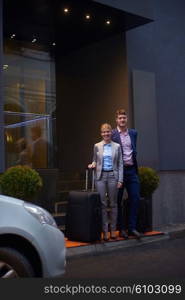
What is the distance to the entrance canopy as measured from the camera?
9884 mm

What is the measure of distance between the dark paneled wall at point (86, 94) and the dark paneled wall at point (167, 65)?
542mm

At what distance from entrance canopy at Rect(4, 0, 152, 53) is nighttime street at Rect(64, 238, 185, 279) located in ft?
15.7

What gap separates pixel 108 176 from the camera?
335 inches

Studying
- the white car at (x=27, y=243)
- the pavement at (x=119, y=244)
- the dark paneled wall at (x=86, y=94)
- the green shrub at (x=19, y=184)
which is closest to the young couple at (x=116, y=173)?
the pavement at (x=119, y=244)

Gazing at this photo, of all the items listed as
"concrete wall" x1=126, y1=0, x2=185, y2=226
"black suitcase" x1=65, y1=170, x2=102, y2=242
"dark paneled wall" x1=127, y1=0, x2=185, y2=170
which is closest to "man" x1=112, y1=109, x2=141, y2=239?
"black suitcase" x1=65, y1=170, x2=102, y2=242

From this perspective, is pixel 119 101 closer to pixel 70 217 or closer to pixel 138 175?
pixel 138 175

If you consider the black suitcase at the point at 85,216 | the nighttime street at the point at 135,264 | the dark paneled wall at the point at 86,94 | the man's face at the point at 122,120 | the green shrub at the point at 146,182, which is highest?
the dark paneled wall at the point at 86,94

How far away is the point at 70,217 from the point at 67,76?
557cm

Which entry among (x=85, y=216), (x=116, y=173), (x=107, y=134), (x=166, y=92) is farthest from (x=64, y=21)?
(x=85, y=216)

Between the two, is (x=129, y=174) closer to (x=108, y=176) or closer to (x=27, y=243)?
(x=108, y=176)

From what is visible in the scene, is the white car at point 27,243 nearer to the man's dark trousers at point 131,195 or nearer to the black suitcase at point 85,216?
the black suitcase at point 85,216

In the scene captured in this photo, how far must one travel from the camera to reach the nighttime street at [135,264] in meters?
6.39

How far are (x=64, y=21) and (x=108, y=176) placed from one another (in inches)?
160

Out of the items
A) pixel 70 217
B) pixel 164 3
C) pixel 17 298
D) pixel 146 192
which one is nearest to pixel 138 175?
pixel 146 192
